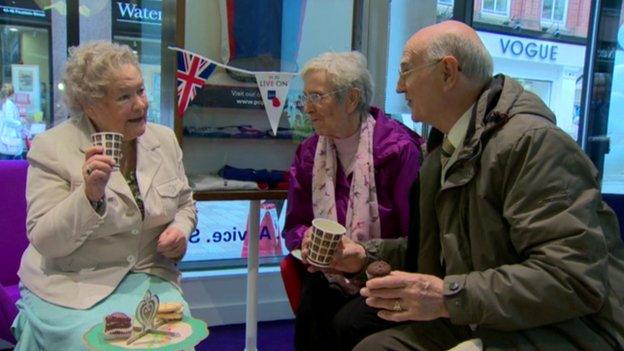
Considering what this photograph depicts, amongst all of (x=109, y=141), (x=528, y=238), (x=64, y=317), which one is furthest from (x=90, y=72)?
(x=528, y=238)

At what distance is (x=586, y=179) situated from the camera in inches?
45.1

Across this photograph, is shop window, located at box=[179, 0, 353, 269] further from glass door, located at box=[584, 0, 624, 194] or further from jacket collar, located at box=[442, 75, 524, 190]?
glass door, located at box=[584, 0, 624, 194]

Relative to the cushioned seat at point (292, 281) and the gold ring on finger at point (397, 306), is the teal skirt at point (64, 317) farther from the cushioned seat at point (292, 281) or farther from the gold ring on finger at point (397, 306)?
the gold ring on finger at point (397, 306)

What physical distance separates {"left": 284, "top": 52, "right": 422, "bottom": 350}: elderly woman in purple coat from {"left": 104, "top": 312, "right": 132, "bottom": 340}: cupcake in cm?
84

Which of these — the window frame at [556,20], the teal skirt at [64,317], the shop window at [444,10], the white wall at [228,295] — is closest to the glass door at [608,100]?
the window frame at [556,20]

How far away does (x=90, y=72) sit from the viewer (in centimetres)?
174

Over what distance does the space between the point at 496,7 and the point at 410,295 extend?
3.09 m

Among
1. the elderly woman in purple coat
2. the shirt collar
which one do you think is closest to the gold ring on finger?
the shirt collar

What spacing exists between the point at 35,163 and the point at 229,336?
1698 mm

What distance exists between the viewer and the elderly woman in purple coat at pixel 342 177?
2064 mm

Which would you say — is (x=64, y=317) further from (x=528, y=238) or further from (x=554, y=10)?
(x=554, y=10)

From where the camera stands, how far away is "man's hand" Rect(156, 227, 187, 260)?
1.79m

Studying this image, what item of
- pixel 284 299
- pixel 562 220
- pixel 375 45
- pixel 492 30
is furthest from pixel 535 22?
pixel 562 220

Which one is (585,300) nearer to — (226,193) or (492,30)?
(226,193)
